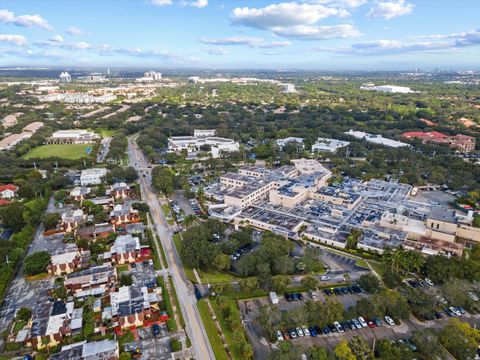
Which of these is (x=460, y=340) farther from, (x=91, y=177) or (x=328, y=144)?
(x=328, y=144)

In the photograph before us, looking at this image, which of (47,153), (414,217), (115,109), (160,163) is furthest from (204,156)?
(115,109)

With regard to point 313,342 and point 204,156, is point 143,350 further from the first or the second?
point 204,156

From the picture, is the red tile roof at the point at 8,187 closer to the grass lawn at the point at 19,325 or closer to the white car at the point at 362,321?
the grass lawn at the point at 19,325

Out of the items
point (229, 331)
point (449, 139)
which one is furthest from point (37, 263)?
point (449, 139)

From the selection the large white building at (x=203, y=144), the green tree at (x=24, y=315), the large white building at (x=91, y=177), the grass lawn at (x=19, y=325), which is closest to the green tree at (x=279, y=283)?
the green tree at (x=24, y=315)

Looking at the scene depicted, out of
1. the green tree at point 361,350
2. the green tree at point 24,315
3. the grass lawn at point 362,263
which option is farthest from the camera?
the grass lawn at point 362,263
